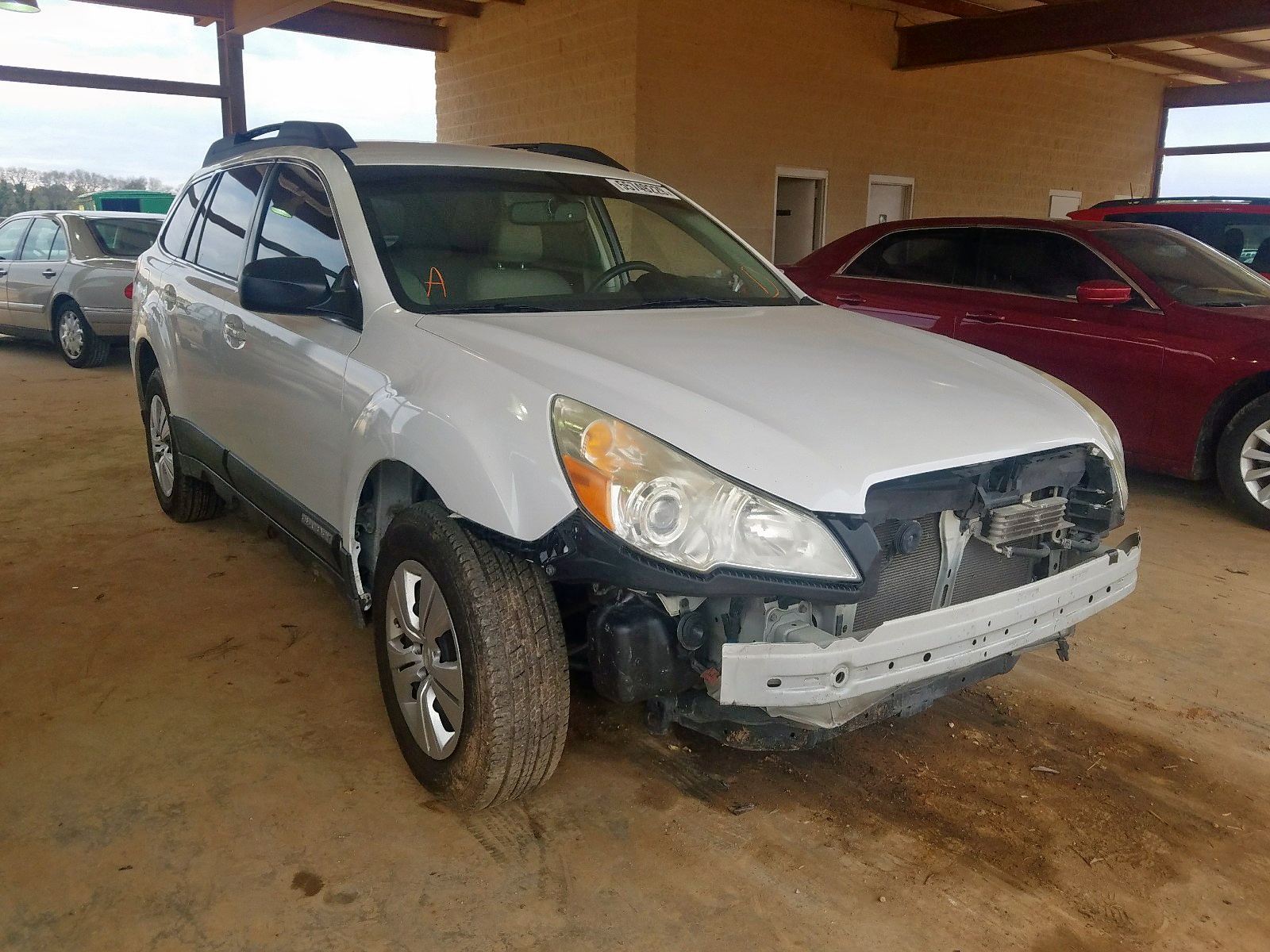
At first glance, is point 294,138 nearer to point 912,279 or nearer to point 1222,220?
point 912,279

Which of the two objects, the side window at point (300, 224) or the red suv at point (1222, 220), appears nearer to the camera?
the side window at point (300, 224)

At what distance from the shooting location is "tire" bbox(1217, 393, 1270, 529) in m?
4.68

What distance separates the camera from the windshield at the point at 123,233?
914 cm

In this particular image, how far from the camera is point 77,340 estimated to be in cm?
920

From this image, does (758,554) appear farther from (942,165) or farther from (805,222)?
(942,165)

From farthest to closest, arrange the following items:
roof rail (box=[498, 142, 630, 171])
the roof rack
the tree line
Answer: the tree line
the roof rack
roof rail (box=[498, 142, 630, 171])

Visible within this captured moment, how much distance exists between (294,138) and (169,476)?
77.9 inches

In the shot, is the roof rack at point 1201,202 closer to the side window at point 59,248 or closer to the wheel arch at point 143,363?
the wheel arch at point 143,363

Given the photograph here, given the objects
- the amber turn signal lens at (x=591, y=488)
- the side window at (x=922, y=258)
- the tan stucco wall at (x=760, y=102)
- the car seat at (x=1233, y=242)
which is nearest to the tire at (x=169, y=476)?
the amber turn signal lens at (x=591, y=488)

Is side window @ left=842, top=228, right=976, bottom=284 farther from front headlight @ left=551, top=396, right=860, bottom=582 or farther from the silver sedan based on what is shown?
the silver sedan

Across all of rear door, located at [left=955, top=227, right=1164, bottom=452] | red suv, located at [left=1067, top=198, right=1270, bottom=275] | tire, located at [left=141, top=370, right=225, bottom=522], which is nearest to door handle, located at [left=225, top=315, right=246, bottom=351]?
tire, located at [left=141, top=370, right=225, bottom=522]

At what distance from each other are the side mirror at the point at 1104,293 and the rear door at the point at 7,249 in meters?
9.72

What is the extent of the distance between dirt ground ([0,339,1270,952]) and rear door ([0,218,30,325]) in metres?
7.89

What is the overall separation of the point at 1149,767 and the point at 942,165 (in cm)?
1153
